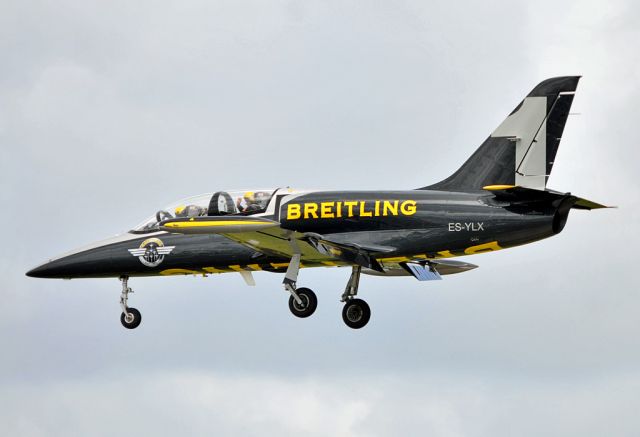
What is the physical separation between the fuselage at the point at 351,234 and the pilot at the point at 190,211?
0.84 m

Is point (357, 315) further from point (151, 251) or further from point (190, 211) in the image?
point (151, 251)

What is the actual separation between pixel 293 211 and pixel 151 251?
5030 mm

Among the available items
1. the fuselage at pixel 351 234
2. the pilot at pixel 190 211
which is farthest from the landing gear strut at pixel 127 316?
the pilot at pixel 190 211

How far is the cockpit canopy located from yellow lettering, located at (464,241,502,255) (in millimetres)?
5675

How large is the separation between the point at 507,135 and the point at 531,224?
128 inches

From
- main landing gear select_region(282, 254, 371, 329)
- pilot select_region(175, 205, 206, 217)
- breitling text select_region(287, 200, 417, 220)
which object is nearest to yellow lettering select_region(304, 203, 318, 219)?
breitling text select_region(287, 200, 417, 220)

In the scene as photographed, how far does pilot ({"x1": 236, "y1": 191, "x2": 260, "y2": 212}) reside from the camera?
44906mm

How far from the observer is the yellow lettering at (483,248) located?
4259cm

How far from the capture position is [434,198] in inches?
1716

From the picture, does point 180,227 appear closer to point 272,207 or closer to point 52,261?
point 272,207

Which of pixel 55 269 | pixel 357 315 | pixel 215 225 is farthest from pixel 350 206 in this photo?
pixel 55 269

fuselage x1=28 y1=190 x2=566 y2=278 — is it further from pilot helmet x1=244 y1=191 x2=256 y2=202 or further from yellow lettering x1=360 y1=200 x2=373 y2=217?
pilot helmet x1=244 y1=191 x2=256 y2=202

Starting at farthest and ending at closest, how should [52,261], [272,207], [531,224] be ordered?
[52,261], [272,207], [531,224]

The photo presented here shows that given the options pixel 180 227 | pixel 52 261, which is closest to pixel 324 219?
pixel 180 227
